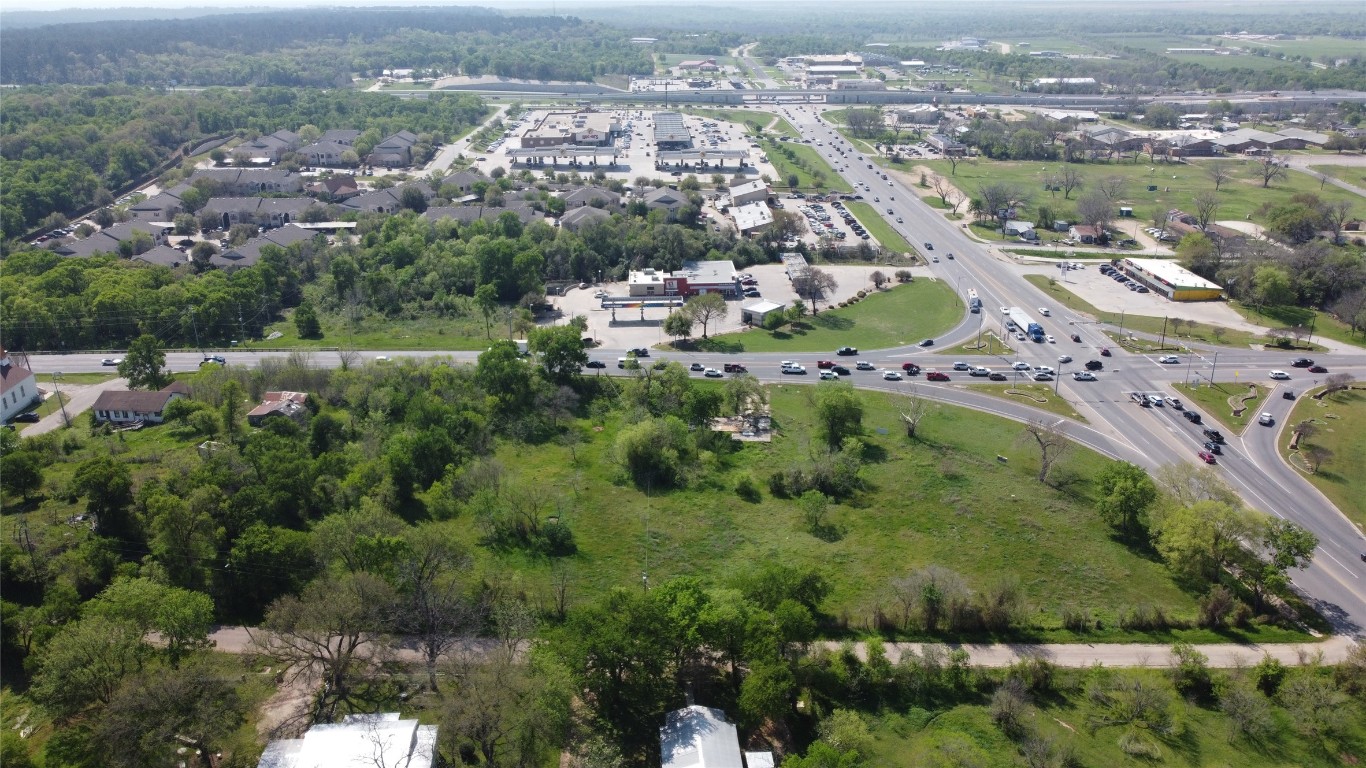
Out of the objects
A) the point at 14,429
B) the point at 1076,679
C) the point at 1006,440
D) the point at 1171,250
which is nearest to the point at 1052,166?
the point at 1171,250

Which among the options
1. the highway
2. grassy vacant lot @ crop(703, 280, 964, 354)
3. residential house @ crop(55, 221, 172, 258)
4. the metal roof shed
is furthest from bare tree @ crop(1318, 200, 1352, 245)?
residential house @ crop(55, 221, 172, 258)

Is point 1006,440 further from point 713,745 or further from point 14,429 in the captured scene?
point 14,429

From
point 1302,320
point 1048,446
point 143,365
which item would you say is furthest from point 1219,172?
point 143,365

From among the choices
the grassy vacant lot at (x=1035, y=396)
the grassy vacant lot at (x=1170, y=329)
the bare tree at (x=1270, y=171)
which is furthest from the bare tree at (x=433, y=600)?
the bare tree at (x=1270, y=171)

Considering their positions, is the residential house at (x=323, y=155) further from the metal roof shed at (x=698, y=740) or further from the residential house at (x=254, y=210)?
the metal roof shed at (x=698, y=740)

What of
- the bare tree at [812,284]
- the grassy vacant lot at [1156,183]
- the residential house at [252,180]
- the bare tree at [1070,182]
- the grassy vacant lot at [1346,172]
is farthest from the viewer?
the grassy vacant lot at [1346,172]

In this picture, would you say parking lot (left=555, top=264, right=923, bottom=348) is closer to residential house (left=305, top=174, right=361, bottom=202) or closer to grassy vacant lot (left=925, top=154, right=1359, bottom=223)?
grassy vacant lot (left=925, top=154, right=1359, bottom=223)
